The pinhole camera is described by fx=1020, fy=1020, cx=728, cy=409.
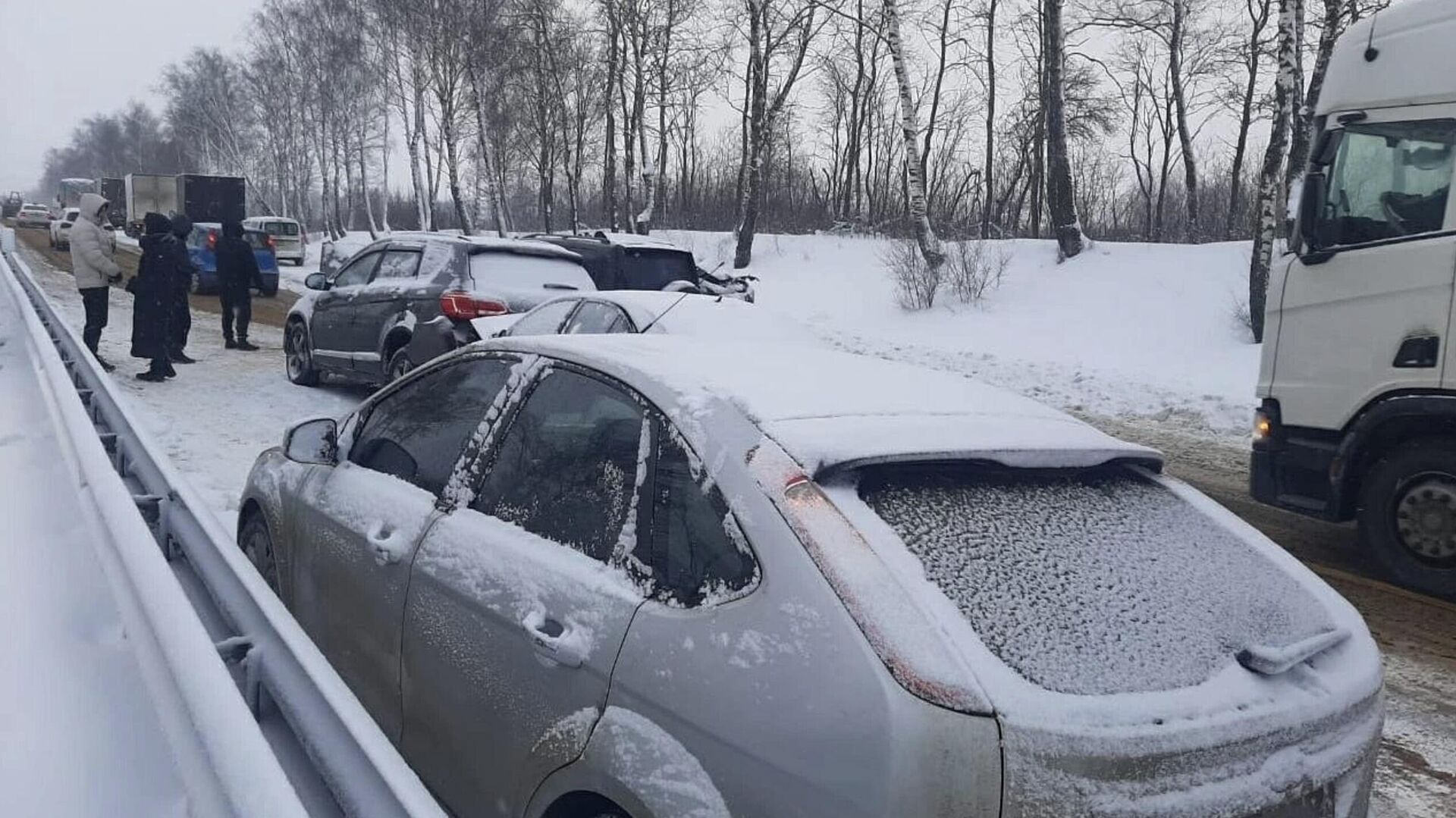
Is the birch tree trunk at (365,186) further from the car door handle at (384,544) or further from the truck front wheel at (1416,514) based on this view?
the car door handle at (384,544)

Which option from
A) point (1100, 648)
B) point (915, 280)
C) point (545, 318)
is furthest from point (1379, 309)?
point (915, 280)

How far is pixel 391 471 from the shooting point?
3420 millimetres

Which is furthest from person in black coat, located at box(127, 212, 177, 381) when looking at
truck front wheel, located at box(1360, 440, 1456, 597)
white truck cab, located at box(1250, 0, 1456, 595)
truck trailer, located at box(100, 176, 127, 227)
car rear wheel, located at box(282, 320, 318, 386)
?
truck trailer, located at box(100, 176, 127, 227)

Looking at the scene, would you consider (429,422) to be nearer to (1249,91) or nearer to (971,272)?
(971,272)

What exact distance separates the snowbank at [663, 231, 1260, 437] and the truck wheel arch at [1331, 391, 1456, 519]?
4040 mm

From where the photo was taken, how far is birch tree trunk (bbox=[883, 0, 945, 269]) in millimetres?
18938

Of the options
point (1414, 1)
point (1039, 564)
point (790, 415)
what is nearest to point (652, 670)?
point (790, 415)

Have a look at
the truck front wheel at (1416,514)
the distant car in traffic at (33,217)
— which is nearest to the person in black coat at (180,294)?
A: the truck front wheel at (1416,514)

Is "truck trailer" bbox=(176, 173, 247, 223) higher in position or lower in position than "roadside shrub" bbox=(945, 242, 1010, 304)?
higher

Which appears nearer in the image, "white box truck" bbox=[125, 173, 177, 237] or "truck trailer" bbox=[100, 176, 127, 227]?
"white box truck" bbox=[125, 173, 177, 237]

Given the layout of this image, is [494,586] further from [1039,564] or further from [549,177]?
[549,177]

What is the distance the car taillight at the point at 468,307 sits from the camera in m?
9.00

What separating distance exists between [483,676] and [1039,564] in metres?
1.36

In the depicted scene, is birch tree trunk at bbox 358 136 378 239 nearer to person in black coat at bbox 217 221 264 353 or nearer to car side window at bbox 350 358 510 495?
person in black coat at bbox 217 221 264 353
